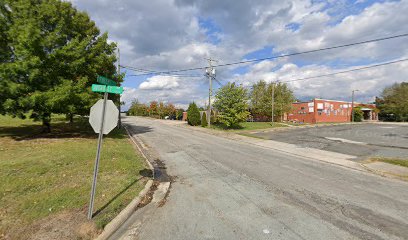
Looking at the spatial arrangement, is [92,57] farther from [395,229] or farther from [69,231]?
[395,229]

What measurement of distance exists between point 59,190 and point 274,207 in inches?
212

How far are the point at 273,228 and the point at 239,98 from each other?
77.2 ft

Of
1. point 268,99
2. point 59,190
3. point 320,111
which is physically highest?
point 268,99

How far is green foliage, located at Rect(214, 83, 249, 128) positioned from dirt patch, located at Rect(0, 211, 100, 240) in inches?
921

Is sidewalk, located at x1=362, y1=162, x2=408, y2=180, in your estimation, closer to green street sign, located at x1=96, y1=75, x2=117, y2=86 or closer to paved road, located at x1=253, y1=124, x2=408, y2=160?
paved road, located at x1=253, y1=124, x2=408, y2=160

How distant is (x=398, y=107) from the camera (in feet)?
176

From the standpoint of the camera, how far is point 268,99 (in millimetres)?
41844

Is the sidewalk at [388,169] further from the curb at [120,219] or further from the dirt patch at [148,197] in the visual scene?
the curb at [120,219]

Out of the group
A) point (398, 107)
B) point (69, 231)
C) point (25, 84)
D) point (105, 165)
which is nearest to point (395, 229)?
point (69, 231)

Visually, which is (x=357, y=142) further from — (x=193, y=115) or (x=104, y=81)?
(x=193, y=115)

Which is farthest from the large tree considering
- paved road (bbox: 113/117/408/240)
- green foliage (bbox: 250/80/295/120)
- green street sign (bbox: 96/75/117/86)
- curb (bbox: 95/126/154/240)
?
green foliage (bbox: 250/80/295/120)

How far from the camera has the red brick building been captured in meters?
43.8

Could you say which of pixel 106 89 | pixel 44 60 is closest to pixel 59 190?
pixel 106 89

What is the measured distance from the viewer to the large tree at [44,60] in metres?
12.1
